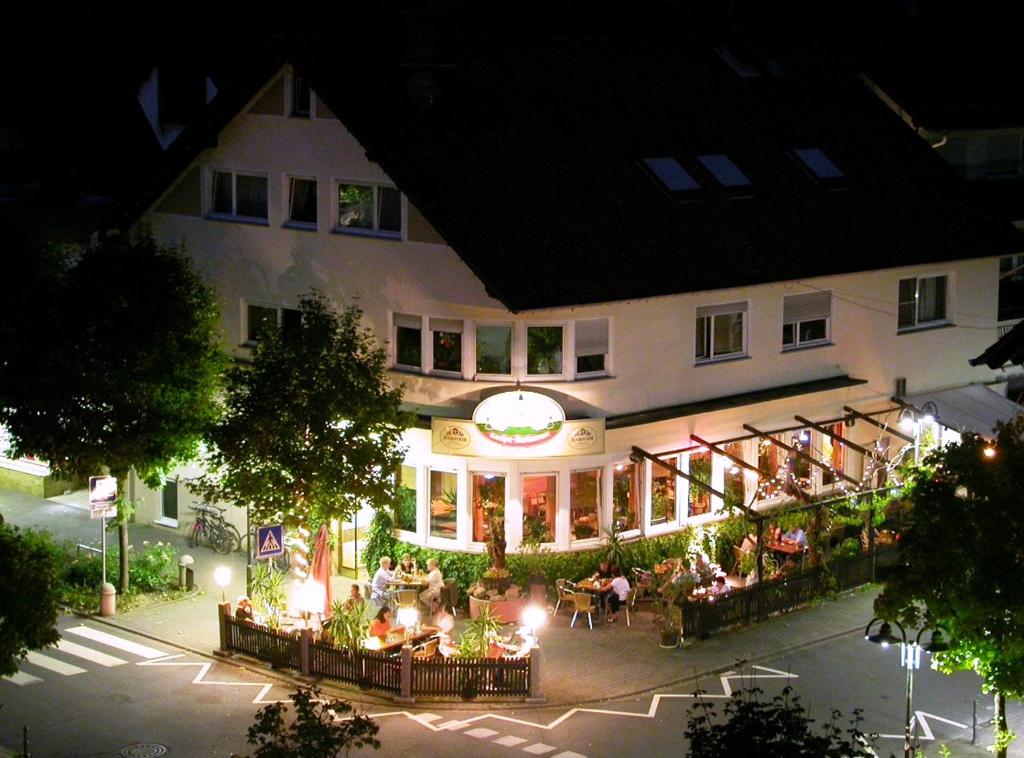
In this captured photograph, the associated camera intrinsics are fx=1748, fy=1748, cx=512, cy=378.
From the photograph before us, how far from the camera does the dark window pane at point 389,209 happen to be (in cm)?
3869

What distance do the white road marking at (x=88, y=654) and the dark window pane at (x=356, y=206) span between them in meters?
11.1

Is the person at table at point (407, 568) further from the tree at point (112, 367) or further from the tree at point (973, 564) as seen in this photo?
the tree at point (973, 564)

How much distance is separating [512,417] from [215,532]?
9.31 meters

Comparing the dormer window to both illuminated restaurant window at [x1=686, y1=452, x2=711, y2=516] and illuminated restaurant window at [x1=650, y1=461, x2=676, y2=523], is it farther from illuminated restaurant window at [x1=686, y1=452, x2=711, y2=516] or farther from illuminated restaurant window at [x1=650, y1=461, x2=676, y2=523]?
illuminated restaurant window at [x1=650, y1=461, x2=676, y2=523]

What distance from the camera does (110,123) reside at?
2350 inches

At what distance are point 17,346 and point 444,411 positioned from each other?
9208mm

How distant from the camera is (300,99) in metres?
40.1

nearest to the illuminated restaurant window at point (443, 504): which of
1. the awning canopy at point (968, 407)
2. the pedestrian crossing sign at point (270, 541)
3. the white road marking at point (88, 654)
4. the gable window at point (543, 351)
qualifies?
the gable window at point (543, 351)

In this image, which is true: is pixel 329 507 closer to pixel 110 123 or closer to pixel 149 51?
pixel 149 51

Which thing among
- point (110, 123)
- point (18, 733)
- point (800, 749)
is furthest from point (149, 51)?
point (800, 749)

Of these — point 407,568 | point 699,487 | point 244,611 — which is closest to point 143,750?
point 244,611

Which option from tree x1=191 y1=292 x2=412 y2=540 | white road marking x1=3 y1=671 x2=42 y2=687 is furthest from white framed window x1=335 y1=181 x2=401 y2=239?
white road marking x1=3 y1=671 x2=42 y2=687

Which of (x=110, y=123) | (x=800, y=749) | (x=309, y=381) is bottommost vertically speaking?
(x=800, y=749)

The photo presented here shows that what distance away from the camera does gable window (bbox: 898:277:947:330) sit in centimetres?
4462
